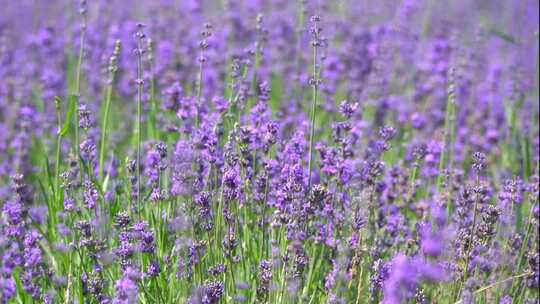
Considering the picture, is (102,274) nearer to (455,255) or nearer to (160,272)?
(160,272)

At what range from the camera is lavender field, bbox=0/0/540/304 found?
115 inches

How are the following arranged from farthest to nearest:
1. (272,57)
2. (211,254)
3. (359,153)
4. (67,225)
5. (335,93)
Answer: (272,57), (335,93), (359,153), (67,225), (211,254)

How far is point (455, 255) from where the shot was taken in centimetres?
315

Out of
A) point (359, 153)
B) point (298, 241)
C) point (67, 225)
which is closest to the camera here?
point (298, 241)

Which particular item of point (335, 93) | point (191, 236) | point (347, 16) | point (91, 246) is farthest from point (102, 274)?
point (347, 16)

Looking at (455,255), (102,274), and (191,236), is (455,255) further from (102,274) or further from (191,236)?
(102,274)

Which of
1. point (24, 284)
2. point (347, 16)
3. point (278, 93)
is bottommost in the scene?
point (24, 284)

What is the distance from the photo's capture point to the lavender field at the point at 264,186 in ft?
9.59

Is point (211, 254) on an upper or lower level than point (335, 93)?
lower

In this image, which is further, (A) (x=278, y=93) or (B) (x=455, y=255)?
(A) (x=278, y=93)

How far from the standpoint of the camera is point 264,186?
331 centimetres

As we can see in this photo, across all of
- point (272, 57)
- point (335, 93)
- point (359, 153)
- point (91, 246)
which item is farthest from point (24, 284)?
point (272, 57)

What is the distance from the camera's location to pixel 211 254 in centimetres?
301

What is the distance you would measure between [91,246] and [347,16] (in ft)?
16.5
